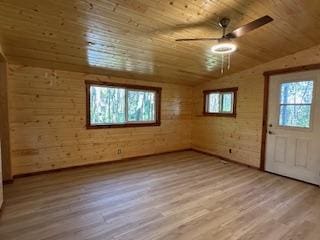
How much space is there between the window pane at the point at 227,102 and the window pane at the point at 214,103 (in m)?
Result: 0.19

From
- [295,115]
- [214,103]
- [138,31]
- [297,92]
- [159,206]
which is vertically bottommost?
[159,206]

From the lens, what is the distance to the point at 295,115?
3.72m

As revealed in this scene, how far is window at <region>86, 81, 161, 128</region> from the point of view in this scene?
4.34 metres

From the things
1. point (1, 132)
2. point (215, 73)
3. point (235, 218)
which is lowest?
point (235, 218)

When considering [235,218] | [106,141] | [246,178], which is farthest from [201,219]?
[106,141]

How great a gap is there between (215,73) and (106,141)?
10.2 ft

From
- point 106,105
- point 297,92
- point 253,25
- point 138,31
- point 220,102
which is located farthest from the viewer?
point 220,102

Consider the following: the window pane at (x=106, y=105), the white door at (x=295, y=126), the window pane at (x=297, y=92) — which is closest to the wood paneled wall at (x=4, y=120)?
the window pane at (x=106, y=105)

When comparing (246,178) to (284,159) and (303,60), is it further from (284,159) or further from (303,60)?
(303,60)

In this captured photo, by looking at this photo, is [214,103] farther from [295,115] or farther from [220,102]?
[295,115]

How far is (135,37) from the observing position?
2842 mm

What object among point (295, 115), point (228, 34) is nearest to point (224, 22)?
point (228, 34)

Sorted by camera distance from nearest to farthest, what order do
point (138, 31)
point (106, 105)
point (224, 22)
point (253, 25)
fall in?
point (253, 25) → point (224, 22) → point (138, 31) → point (106, 105)

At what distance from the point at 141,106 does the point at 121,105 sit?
585 mm
